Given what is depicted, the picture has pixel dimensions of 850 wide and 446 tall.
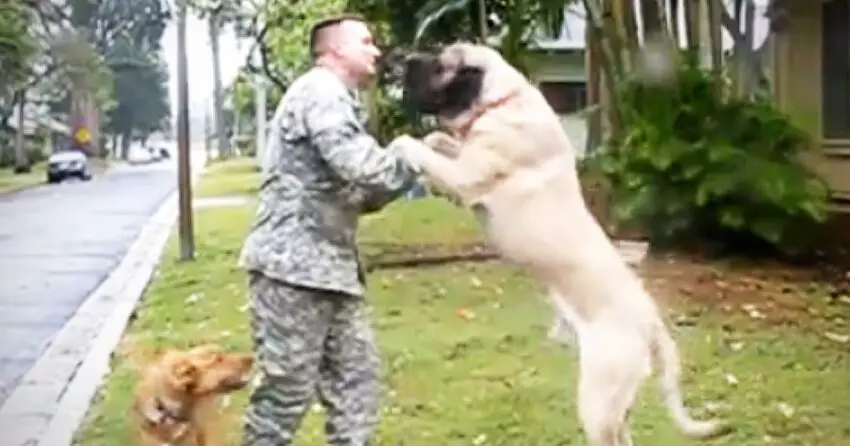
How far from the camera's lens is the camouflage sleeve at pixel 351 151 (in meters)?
4.29

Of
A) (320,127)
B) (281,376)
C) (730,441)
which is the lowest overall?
(730,441)

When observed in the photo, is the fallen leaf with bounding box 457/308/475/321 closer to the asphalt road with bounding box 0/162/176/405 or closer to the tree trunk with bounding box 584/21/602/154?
the asphalt road with bounding box 0/162/176/405

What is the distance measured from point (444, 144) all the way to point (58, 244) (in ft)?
45.8

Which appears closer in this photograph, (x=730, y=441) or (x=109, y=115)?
(x=730, y=441)

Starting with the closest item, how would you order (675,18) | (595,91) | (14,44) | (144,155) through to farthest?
(675,18) < (144,155) < (595,91) < (14,44)

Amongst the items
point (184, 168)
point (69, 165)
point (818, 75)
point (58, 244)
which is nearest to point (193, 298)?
point (184, 168)

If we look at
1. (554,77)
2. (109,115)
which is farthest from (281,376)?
(554,77)

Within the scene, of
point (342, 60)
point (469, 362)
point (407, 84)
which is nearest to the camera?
point (407, 84)

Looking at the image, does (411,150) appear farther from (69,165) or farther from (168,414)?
(69,165)

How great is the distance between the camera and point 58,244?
17.4 metres

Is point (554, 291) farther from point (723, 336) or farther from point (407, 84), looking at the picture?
point (723, 336)

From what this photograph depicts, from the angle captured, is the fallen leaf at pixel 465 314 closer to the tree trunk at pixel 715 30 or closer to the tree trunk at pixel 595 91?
the tree trunk at pixel 595 91

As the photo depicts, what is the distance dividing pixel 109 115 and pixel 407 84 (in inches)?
361

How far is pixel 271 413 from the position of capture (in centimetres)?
474
